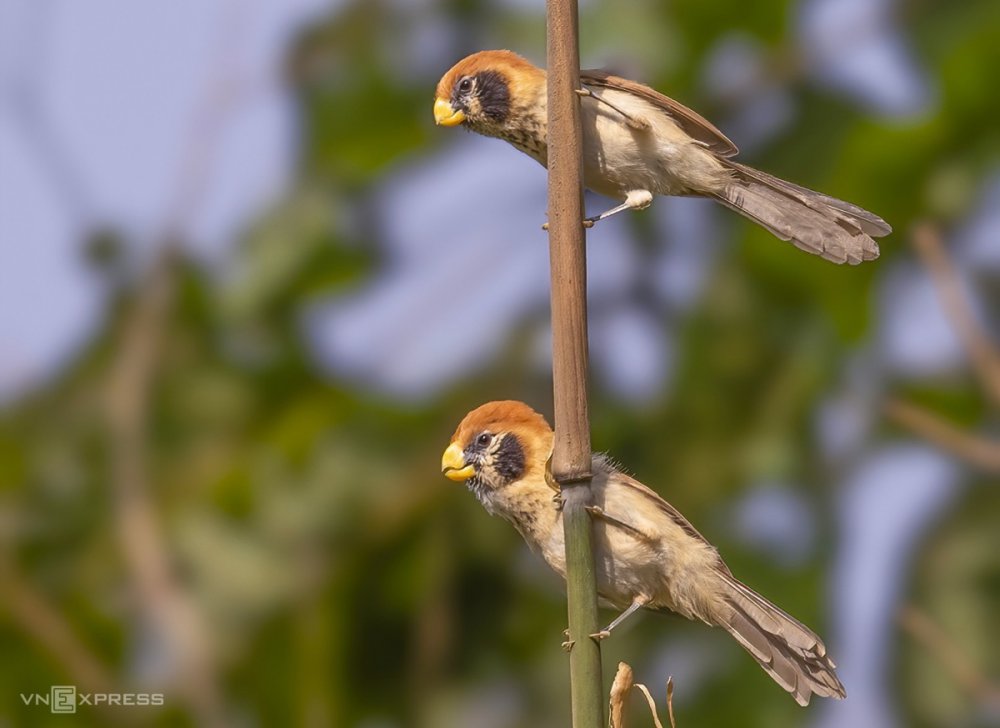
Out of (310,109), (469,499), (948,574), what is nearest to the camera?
(948,574)

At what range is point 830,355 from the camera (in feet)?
13.3

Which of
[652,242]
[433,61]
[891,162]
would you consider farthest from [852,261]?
[433,61]

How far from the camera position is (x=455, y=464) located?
248 centimetres

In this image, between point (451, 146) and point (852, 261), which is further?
point (451, 146)

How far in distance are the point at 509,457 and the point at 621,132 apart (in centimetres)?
63

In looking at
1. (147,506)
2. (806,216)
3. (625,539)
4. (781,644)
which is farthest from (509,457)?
(147,506)

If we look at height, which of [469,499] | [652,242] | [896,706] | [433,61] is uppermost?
[433,61]

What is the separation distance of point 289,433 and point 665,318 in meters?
1.18

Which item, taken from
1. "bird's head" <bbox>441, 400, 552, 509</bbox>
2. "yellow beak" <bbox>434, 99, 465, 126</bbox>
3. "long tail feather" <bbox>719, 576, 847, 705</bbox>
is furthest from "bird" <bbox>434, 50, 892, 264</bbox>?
"long tail feather" <bbox>719, 576, 847, 705</bbox>

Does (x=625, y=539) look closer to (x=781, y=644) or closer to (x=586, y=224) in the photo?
(x=781, y=644)

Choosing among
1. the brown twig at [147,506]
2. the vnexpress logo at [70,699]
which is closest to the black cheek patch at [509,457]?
the brown twig at [147,506]

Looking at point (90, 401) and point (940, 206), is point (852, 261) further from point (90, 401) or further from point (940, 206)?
point (90, 401)

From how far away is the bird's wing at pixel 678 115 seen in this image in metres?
2.51

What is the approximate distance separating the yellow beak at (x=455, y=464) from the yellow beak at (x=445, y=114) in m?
0.58
